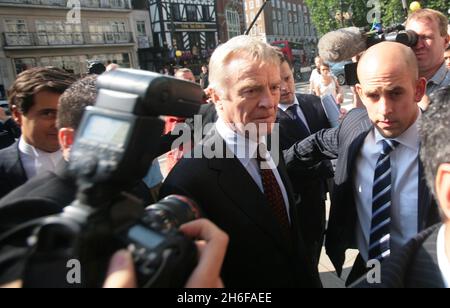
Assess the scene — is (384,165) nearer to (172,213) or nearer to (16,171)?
(172,213)

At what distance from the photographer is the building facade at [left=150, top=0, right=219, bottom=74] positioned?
3362 cm

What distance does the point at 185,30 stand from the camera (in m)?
35.9

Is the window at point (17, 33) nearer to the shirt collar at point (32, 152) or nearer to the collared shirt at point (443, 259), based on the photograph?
the shirt collar at point (32, 152)

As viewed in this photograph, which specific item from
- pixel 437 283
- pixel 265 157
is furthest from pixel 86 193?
pixel 265 157

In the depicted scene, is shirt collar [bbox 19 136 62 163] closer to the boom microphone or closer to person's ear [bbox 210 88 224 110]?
person's ear [bbox 210 88 224 110]

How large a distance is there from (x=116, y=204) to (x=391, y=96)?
1.26 metres

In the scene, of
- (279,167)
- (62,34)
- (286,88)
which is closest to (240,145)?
(279,167)

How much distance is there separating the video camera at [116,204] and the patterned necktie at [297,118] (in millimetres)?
1999

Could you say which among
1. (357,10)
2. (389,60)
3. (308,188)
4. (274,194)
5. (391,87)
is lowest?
(308,188)

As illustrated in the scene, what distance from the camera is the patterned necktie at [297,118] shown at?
266cm

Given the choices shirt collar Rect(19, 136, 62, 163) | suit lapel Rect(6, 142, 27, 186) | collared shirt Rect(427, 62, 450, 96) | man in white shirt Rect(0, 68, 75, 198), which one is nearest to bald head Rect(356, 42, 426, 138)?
collared shirt Rect(427, 62, 450, 96)

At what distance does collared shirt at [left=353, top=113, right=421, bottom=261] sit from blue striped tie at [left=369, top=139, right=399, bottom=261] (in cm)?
2

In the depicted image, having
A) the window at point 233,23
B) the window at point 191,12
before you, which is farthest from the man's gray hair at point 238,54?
the window at point 233,23
